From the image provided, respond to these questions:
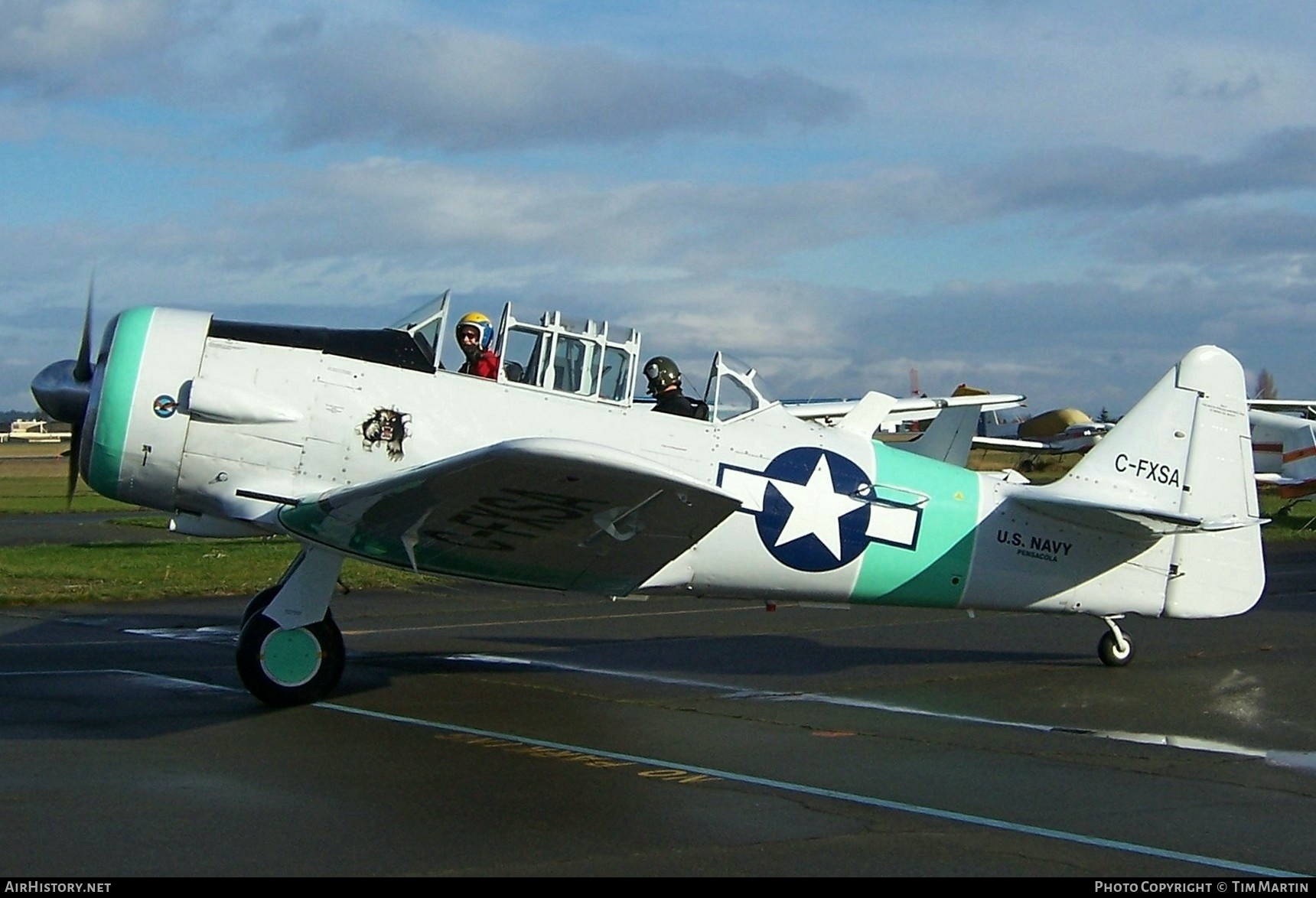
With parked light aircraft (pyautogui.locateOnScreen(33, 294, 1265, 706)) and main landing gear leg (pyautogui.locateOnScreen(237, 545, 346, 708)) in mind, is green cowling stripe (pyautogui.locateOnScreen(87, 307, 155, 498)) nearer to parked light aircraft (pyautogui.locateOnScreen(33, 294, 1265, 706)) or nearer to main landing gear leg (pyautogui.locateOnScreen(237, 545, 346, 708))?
parked light aircraft (pyautogui.locateOnScreen(33, 294, 1265, 706))

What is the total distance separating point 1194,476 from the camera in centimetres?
1160

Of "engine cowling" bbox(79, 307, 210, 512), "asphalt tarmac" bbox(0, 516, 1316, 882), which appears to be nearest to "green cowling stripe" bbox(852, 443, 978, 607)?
"asphalt tarmac" bbox(0, 516, 1316, 882)

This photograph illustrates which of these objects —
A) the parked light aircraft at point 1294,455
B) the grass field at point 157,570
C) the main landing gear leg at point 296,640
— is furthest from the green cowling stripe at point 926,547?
the parked light aircraft at point 1294,455

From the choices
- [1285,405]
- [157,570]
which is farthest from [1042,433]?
[157,570]

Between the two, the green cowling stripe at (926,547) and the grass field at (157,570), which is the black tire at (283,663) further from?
the grass field at (157,570)

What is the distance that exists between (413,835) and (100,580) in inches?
521

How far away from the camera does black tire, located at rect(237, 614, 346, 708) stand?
909 cm

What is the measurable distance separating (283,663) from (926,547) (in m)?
4.83

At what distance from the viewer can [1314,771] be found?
7.64 metres

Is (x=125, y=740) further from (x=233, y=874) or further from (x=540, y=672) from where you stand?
(x=540, y=672)

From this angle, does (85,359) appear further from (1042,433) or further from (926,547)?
(1042,433)

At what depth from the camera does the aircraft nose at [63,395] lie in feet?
30.5

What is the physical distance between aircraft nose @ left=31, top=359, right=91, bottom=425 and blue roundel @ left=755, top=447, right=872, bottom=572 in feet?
15.6

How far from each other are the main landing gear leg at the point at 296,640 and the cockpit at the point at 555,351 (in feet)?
5.49
